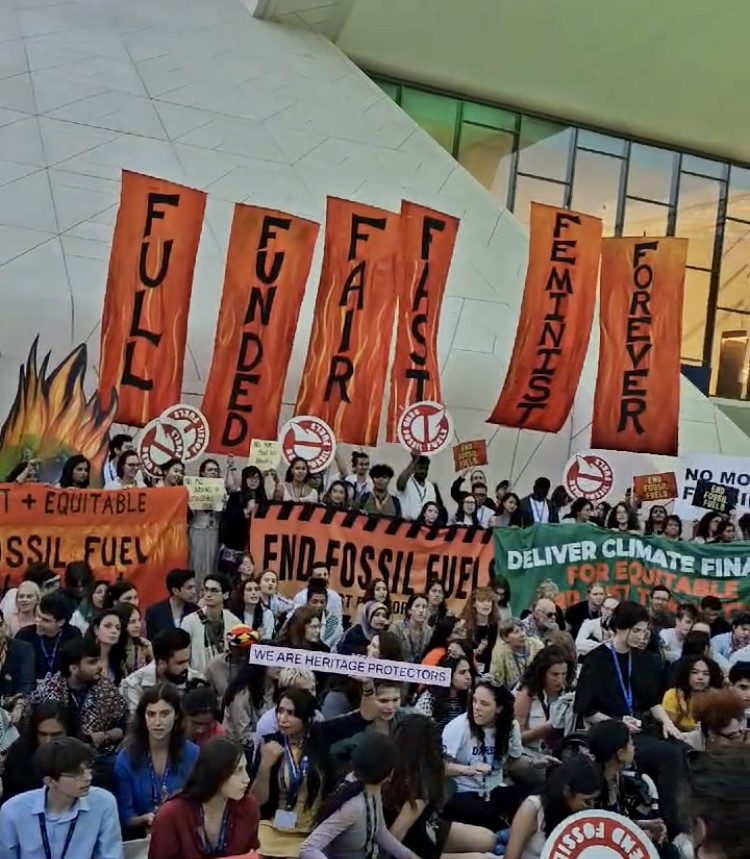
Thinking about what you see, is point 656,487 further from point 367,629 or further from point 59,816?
point 59,816

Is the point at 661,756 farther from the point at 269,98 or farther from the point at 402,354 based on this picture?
the point at 269,98

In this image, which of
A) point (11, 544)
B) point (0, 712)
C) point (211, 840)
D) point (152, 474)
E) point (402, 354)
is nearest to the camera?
point (211, 840)

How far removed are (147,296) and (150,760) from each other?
7.29 metres

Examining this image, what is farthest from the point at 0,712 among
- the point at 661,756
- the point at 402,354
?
the point at 402,354

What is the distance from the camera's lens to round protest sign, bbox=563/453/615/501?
1350 centimetres

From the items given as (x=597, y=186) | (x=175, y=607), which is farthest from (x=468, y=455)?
(x=597, y=186)

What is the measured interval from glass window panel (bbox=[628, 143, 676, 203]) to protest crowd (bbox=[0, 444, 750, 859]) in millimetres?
14860

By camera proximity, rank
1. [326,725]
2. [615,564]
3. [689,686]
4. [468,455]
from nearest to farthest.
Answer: [326,725]
[689,686]
[615,564]
[468,455]

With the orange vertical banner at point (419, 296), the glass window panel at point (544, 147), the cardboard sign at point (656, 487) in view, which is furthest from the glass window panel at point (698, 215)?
the orange vertical banner at point (419, 296)

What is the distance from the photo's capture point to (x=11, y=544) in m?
9.50

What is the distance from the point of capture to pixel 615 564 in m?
11.1

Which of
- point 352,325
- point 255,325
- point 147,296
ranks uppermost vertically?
point 352,325

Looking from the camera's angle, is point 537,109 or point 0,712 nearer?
point 0,712

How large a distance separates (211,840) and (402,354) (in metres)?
9.64
